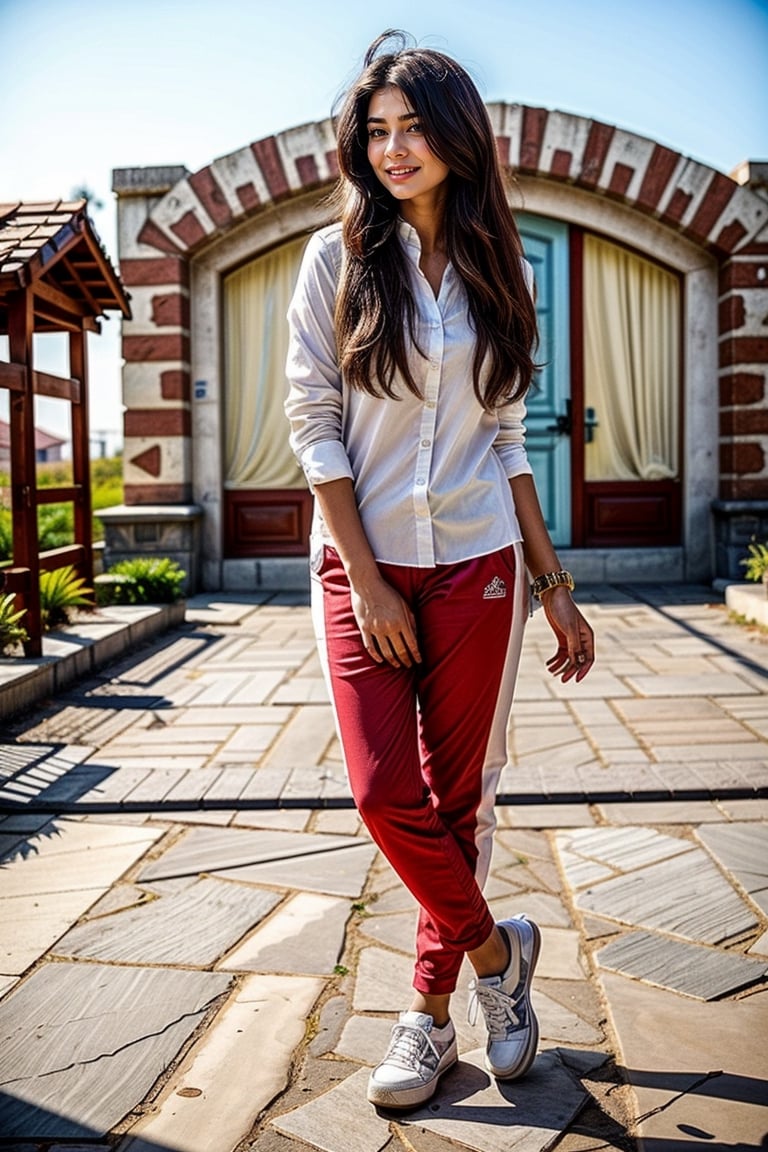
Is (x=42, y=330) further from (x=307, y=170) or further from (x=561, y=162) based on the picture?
(x=561, y=162)

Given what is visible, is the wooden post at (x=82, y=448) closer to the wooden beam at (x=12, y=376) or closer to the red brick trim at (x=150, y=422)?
the wooden beam at (x=12, y=376)

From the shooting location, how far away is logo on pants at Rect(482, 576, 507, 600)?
2.10 m

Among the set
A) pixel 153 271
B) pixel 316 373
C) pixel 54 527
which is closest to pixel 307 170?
pixel 153 271

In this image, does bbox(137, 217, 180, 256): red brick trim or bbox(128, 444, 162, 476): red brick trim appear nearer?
bbox(137, 217, 180, 256): red brick trim

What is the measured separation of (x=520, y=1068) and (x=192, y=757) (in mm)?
2591

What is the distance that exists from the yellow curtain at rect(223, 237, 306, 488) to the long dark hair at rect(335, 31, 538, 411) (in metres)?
7.86

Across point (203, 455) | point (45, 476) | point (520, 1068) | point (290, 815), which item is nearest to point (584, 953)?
point (520, 1068)

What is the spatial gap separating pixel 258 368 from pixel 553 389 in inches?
103

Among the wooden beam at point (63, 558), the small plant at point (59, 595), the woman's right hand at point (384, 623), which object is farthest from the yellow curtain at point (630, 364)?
the woman's right hand at point (384, 623)

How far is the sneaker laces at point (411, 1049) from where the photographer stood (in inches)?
82.7

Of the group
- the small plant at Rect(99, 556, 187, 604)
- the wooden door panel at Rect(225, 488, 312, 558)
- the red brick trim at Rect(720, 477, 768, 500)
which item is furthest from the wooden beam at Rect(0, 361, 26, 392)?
the red brick trim at Rect(720, 477, 768, 500)

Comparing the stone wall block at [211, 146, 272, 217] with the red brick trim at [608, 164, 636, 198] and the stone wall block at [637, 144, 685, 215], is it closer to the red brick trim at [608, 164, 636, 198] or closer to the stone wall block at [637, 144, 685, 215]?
the red brick trim at [608, 164, 636, 198]

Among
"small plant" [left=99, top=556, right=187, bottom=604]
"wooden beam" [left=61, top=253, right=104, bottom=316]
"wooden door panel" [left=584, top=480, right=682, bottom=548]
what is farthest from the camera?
"wooden door panel" [left=584, top=480, right=682, bottom=548]

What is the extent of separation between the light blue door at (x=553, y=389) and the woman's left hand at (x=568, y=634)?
7.61 m
